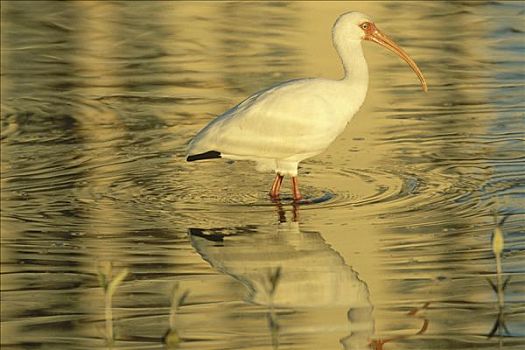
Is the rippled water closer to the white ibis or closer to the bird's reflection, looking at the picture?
the bird's reflection

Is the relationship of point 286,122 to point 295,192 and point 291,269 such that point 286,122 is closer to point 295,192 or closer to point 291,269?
point 295,192

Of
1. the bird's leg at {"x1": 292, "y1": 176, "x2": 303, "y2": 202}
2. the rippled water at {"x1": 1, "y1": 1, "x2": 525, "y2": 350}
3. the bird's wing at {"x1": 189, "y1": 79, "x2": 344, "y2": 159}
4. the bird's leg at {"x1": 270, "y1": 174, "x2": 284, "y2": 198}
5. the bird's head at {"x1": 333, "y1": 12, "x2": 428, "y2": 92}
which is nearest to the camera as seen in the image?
the rippled water at {"x1": 1, "y1": 1, "x2": 525, "y2": 350}

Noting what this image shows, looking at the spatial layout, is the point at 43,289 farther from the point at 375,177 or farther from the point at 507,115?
the point at 507,115

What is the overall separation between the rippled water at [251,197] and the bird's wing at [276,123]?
0.41 metres

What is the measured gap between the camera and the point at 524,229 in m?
9.87

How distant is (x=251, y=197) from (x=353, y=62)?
1.24m

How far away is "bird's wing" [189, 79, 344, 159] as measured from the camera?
438 inches

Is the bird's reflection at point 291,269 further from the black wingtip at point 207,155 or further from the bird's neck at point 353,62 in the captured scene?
the bird's neck at point 353,62

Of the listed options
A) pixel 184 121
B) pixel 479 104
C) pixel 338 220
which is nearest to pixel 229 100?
pixel 184 121

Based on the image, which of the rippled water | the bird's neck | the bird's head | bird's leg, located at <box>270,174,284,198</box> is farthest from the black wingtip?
the bird's head

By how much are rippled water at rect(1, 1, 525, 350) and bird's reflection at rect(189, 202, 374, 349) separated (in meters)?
0.02

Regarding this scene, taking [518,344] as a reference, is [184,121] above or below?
below

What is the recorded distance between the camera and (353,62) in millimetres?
11555

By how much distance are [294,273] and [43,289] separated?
Answer: 4.68 ft
